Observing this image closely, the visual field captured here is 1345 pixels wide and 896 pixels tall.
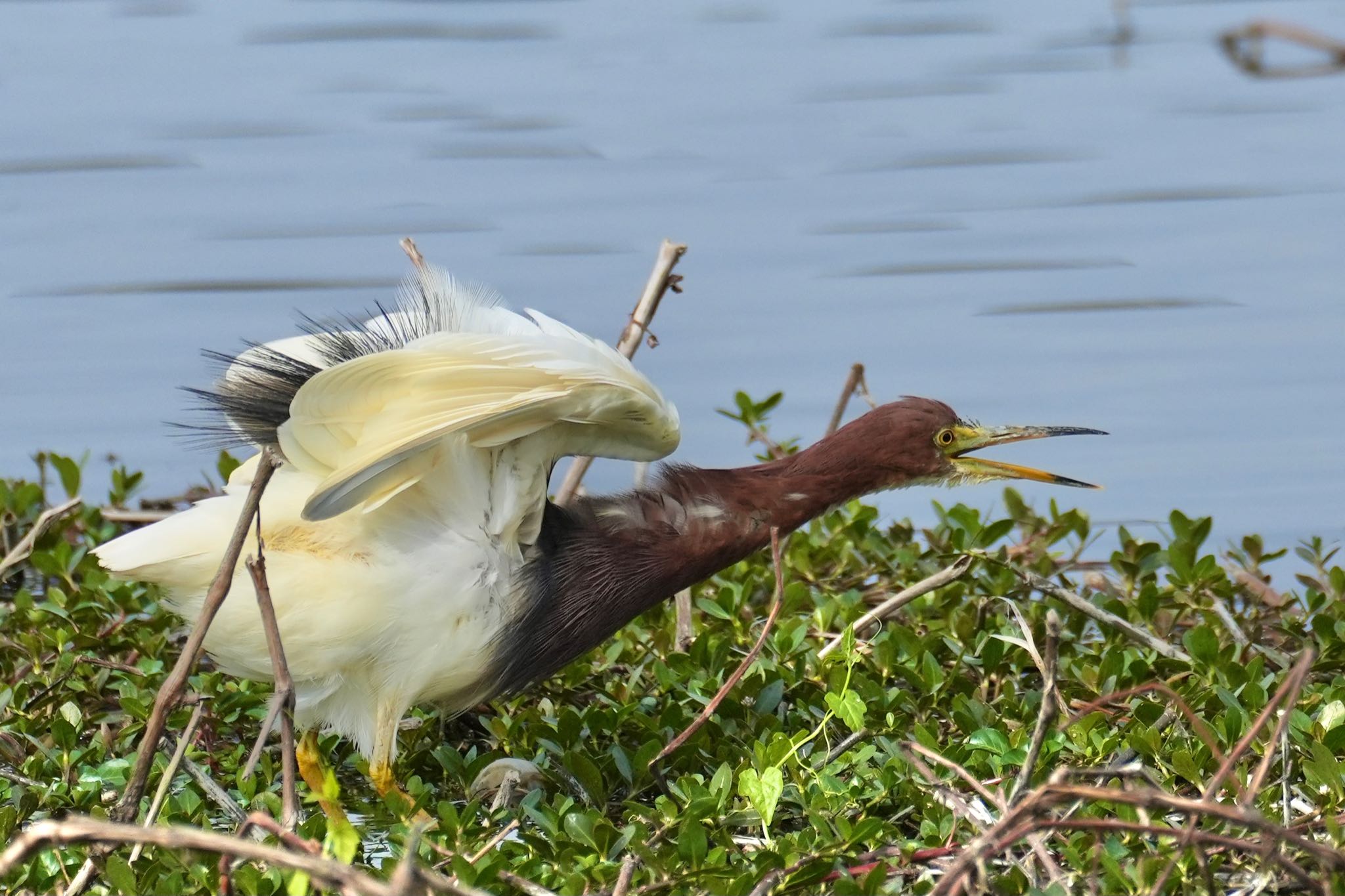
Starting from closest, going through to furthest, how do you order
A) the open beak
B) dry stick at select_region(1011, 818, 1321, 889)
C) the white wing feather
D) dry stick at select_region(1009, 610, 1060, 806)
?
1. dry stick at select_region(1011, 818, 1321, 889)
2. dry stick at select_region(1009, 610, 1060, 806)
3. the white wing feather
4. the open beak

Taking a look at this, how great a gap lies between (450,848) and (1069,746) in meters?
1.35

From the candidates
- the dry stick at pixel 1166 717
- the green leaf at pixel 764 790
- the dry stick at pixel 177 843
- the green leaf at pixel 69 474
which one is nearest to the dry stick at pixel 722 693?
the green leaf at pixel 764 790

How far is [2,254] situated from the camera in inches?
372

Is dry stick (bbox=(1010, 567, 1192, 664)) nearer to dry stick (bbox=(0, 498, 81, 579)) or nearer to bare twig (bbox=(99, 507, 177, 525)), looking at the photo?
dry stick (bbox=(0, 498, 81, 579))

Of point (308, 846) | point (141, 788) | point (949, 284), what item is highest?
point (308, 846)

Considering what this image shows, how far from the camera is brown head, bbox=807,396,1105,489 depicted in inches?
188

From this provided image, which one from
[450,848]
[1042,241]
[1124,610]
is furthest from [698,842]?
[1042,241]

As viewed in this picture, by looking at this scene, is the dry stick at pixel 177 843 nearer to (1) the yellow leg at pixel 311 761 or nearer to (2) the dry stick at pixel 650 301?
(1) the yellow leg at pixel 311 761

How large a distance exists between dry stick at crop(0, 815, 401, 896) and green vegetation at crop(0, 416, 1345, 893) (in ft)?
1.49

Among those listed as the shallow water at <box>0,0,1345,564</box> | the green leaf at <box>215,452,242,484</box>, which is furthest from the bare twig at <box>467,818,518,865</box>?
the shallow water at <box>0,0,1345,564</box>

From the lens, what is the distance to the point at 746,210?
31.9ft

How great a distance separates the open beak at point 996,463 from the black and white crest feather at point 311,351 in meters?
1.20

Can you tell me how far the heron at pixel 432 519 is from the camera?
401 cm

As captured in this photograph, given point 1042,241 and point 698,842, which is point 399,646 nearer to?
point 698,842
